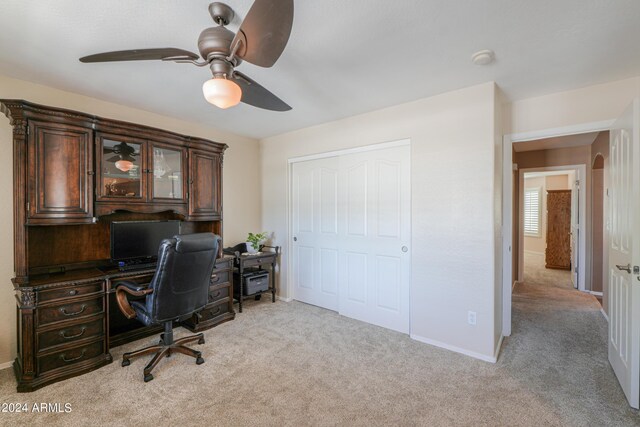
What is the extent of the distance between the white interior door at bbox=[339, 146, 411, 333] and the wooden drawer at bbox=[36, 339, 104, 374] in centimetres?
248

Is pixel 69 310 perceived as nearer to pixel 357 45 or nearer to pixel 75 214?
pixel 75 214

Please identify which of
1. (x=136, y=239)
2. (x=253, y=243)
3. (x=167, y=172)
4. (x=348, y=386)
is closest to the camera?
(x=348, y=386)

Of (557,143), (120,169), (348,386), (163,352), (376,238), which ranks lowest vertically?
(348,386)

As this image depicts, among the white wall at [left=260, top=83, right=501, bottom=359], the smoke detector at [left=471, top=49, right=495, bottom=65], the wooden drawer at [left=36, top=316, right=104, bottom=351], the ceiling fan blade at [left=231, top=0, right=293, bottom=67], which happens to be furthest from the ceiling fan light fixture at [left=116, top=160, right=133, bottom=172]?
the smoke detector at [left=471, top=49, right=495, bottom=65]

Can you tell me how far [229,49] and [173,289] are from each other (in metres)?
1.82

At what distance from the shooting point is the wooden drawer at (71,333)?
2.12 meters

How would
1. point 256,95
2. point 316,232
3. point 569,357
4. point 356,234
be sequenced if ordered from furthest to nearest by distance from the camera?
point 316,232 < point 356,234 < point 569,357 < point 256,95

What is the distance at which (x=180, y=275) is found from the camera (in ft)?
7.33

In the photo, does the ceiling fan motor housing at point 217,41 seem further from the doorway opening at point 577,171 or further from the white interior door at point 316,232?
the doorway opening at point 577,171

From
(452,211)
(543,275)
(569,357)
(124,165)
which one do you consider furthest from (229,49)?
(543,275)

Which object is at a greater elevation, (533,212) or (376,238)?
(533,212)

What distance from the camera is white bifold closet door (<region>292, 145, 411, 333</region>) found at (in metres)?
3.06

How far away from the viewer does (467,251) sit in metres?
2.55

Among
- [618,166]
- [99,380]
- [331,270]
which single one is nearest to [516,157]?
[618,166]
